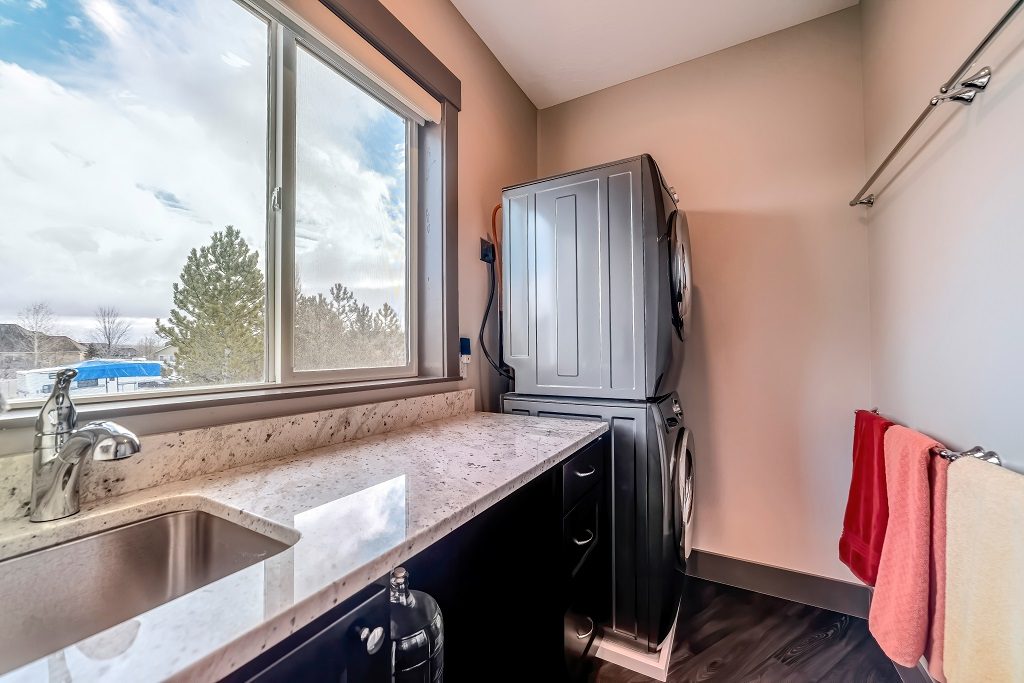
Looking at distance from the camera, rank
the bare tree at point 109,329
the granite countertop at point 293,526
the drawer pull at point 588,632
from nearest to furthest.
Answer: the granite countertop at point 293,526 → the bare tree at point 109,329 → the drawer pull at point 588,632

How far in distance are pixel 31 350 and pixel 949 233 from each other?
2.31 meters

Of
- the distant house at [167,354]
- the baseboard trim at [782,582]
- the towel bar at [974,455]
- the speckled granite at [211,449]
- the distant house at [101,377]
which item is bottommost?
the baseboard trim at [782,582]

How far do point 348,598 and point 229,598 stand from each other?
→ 0.14 metres

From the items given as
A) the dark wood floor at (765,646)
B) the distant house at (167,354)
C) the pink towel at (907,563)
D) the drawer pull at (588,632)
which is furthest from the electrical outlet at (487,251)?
the dark wood floor at (765,646)

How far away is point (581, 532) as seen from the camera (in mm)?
1282

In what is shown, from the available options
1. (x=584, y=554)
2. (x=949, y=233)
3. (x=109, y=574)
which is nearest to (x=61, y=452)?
(x=109, y=574)

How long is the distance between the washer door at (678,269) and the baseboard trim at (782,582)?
1304mm

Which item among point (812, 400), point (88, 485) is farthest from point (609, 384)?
point (88, 485)

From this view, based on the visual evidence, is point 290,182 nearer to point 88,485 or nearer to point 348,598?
point 88,485

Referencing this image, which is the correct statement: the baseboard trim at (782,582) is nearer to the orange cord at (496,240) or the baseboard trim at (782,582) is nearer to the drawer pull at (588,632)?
the drawer pull at (588,632)

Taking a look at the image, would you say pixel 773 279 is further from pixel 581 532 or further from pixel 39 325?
pixel 39 325

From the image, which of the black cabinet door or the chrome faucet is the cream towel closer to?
the black cabinet door

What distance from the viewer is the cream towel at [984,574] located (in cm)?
76

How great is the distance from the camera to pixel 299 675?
0.48m
